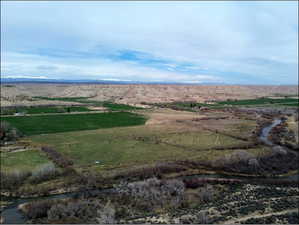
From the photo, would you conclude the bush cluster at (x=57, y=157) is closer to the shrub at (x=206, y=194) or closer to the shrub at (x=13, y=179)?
the shrub at (x=13, y=179)

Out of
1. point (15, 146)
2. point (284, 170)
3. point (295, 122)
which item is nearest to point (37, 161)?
point (15, 146)

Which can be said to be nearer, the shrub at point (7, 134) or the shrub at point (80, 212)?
the shrub at point (80, 212)

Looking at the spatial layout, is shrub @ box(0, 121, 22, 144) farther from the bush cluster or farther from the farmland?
the bush cluster

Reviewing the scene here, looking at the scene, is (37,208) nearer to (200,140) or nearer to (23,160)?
(23,160)

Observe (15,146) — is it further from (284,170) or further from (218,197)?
(284,170)

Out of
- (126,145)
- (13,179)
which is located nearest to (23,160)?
(13,179)

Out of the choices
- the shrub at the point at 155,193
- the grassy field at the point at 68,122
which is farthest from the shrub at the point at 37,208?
the grassy field at the point at 68,122

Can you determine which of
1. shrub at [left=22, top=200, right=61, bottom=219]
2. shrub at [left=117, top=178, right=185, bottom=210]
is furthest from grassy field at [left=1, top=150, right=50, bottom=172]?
shrub at [left=117, top=178, right=185, bottom=210]
